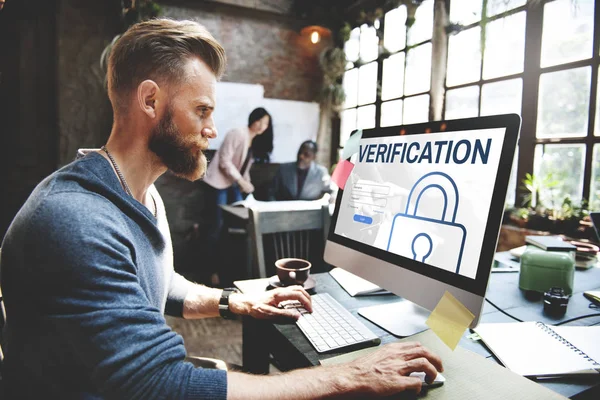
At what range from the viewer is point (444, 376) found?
70 centimetres

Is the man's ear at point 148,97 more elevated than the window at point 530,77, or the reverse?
the window at point 530,77

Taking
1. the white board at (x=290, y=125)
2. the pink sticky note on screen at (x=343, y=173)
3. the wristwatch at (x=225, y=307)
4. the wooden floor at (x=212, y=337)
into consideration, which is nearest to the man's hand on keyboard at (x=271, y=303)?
the wristwatch at (x=225, y=307)

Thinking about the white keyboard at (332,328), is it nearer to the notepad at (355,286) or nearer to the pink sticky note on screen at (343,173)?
the notepad at (355,286)

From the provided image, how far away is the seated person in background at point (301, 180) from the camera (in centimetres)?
395

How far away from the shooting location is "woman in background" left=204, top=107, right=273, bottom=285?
13.1 feet

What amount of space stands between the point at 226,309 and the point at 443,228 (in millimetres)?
650

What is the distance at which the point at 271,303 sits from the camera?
3.32 ft

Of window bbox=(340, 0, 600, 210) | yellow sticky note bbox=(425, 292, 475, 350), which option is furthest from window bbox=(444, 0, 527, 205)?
yellow sticky note bbox=(425, 292, 475, 350)

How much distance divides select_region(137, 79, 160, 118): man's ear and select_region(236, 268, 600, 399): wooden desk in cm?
62

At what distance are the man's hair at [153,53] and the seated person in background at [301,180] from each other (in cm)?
300

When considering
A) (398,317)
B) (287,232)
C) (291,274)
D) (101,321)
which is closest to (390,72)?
(287,232)

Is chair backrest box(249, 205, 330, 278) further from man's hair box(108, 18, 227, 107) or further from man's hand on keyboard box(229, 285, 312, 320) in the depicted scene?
man's hair box(108, 18, 227, 107)

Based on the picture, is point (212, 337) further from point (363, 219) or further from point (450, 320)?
point (450, 320)

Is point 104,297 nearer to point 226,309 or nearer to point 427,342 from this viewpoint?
point 226,309
